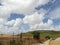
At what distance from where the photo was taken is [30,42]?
5003 cm

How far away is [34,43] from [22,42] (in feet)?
15.3

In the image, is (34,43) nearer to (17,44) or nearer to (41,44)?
(41,44)

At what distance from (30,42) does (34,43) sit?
1.37 meters

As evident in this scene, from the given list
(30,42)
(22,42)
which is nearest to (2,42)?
(22,42)

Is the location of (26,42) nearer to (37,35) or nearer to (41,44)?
(41,44)

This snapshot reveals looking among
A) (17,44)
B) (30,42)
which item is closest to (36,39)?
(30,42)

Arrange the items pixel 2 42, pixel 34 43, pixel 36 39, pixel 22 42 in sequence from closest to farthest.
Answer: pixel 2 42, pixel 22 42, pixel 34 43, pixel 36 39

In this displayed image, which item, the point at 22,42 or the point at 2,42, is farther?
the point at 22,42

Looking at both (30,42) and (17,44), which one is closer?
(17,44)

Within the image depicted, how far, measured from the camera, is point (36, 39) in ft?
183

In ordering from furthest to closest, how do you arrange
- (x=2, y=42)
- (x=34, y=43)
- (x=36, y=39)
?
(x=36, y=39), (x=34, y=43), (x=2, y=42)

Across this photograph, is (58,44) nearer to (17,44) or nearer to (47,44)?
(47,44)

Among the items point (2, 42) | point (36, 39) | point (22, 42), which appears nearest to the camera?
point (2, 42)

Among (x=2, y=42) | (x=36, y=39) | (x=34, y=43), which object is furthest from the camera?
(x=36, y=39)
